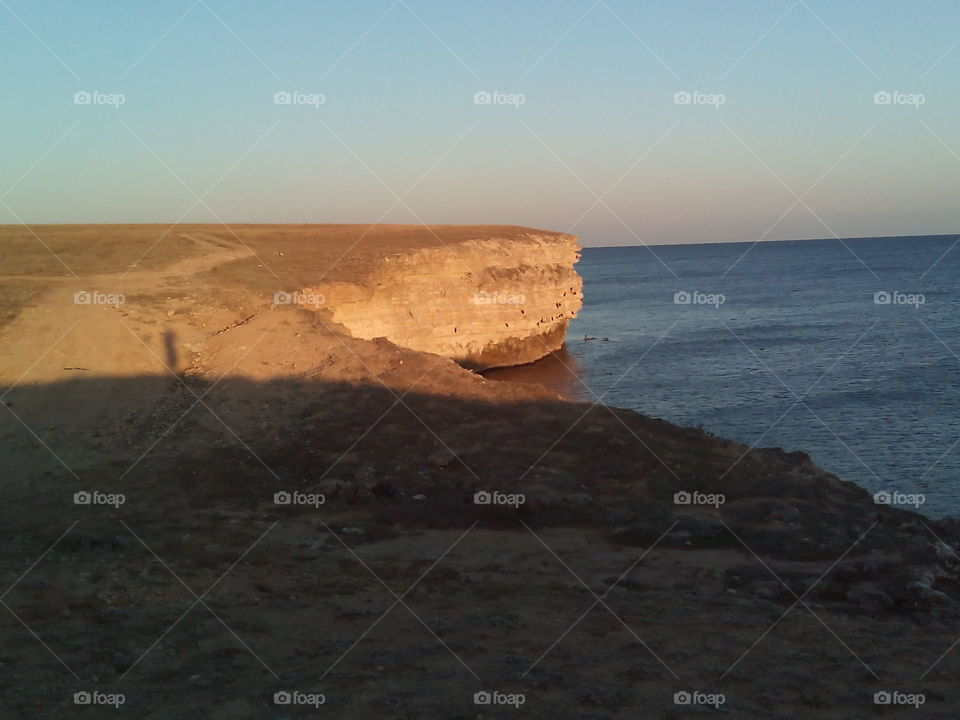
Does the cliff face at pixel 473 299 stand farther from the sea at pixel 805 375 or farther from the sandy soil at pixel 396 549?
the sandy soil at pixel 396 549

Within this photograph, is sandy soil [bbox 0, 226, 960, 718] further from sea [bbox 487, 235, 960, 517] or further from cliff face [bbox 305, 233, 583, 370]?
cliff face [bbox 305, 233, 583, 370]

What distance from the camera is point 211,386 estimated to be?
19.0 m

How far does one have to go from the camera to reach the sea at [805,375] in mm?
22312

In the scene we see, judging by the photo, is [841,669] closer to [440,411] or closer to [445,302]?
[440,411]

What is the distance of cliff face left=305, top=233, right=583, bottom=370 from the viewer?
3169cm

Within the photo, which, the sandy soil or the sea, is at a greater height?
the sea

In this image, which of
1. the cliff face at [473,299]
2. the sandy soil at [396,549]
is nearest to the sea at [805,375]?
the cliff face at [473,299]

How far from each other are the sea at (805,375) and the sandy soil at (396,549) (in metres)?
7.92

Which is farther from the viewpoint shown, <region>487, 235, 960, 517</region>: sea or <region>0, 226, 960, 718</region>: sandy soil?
<region>487, 235, 960, 517</region>: sea

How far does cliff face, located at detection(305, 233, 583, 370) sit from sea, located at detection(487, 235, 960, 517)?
1.69 meters

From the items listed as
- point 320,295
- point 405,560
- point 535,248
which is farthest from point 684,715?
point 535,248

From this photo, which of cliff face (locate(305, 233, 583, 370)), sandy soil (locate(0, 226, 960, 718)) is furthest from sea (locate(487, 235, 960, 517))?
sandy soil (locate(0, 226, 960, 718))

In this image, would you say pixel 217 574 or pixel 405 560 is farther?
pixel 405 560

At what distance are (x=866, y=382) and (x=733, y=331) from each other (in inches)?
727
